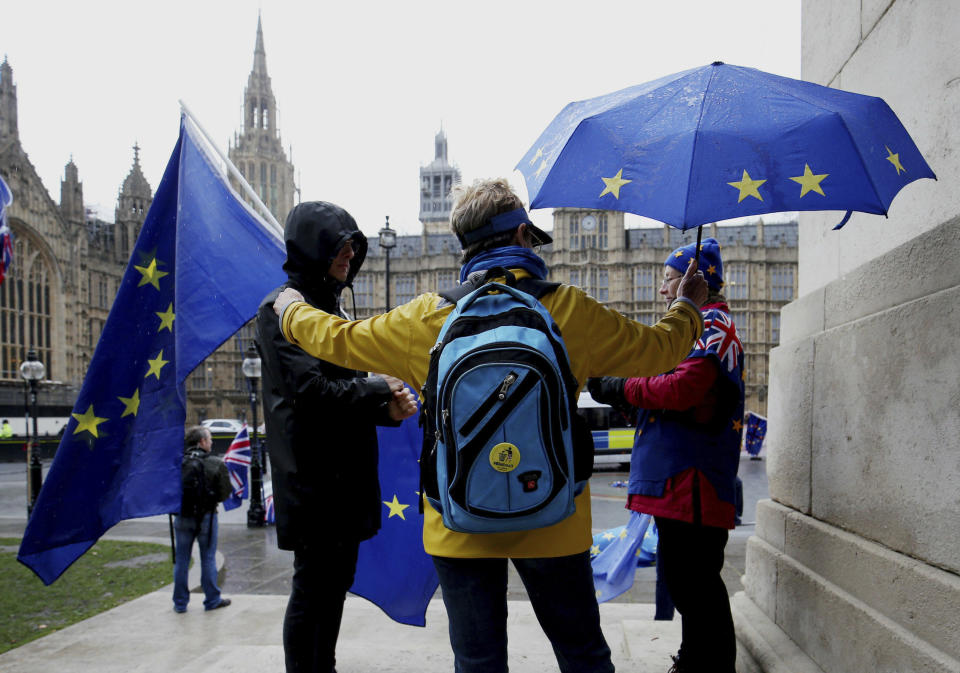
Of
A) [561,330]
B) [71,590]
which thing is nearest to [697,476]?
[561,330]

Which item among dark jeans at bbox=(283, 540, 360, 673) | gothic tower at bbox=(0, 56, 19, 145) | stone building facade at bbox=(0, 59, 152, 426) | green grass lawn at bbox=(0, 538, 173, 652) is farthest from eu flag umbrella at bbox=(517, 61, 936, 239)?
gothic tower at bbox=(0, 56, 19, 145)

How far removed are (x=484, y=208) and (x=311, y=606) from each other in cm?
140

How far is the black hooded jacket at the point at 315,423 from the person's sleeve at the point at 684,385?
901 mm

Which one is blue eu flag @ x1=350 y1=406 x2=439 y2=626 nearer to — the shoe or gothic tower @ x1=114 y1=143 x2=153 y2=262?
the shoe

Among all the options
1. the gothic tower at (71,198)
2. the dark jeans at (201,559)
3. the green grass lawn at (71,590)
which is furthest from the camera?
the gothic tower at (71,198)

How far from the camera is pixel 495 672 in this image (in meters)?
1.67

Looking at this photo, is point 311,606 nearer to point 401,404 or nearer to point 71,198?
point 401,404

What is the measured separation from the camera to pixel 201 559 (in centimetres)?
525

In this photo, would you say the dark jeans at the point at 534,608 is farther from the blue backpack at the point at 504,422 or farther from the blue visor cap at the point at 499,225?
the blue visor cap at the point at 499,225

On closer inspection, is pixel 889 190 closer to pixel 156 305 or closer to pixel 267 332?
pixel 267 332

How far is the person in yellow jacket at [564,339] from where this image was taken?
5.49 feet

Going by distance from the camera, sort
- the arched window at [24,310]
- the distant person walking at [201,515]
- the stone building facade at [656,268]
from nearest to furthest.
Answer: the distant person walking at [201,515] < the arched window at [24,310] < the stone building facade at [656,268]

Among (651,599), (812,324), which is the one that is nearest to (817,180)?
(812,324)

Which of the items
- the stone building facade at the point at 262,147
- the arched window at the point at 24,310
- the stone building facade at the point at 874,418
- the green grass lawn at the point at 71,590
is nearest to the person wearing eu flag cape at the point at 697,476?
the stone building facade at the point at 874,418
